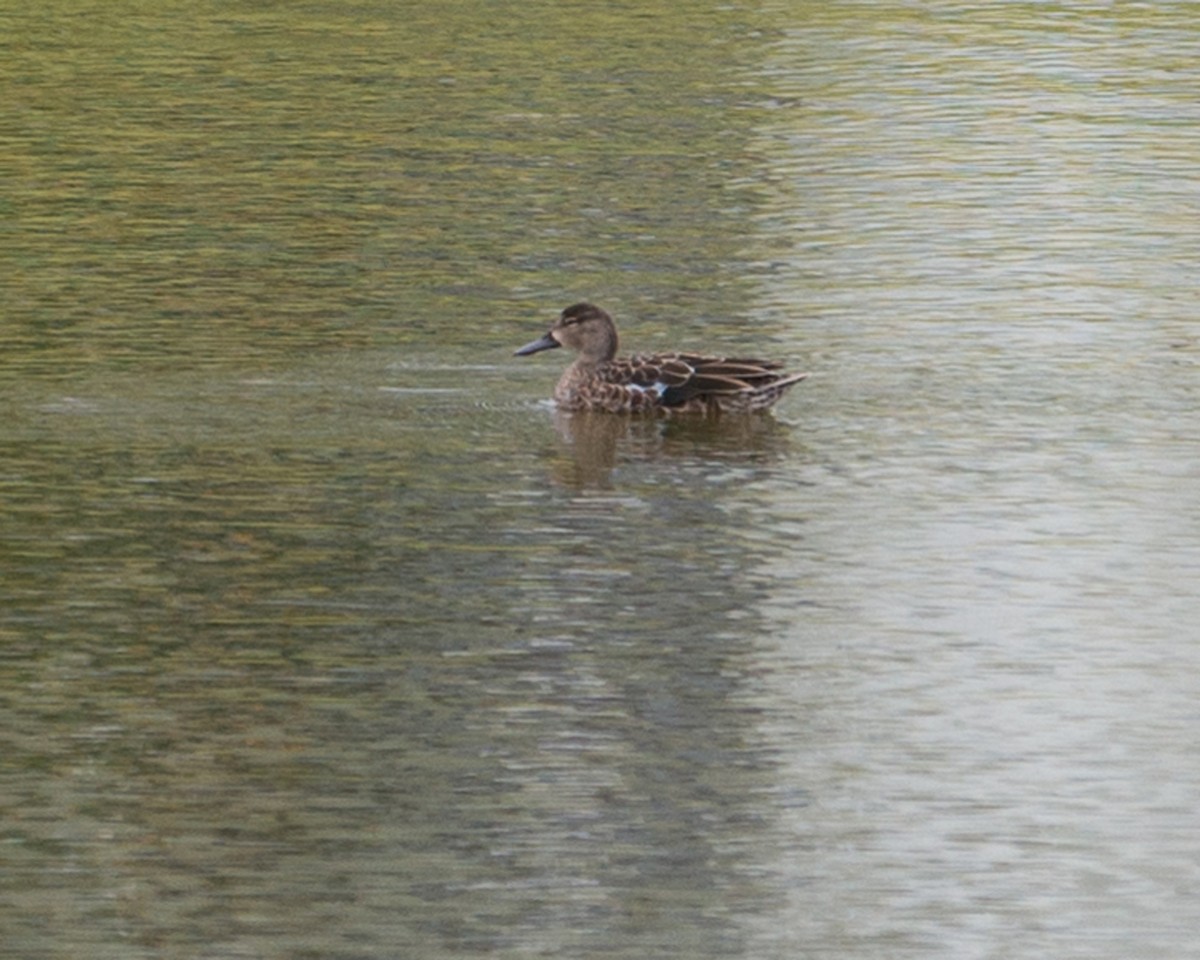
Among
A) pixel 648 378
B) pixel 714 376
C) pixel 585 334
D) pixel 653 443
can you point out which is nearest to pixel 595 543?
pixel 653 443

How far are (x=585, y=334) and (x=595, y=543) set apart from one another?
2822mm

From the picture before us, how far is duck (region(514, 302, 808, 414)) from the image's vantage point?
1280 cm

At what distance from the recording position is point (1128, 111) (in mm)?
21641

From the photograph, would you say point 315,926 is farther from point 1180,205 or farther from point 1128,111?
point 1128,111

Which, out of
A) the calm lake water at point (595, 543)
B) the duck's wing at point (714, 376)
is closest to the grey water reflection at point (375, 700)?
the calm lake water at point (595, 543)

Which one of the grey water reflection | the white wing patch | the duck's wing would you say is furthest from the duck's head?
the grey water reflection

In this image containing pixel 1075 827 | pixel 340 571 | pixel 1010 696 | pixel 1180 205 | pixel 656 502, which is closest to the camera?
pixel 1075 827

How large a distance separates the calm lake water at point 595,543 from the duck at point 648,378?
12cm

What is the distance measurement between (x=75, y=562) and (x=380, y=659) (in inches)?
64.2

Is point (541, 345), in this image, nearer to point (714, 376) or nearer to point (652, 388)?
point (652, 388)

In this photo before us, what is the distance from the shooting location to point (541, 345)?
13.6 meters

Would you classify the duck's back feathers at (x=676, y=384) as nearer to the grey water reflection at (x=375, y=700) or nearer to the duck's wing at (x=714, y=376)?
the duck's wing at (x=714, y=376)

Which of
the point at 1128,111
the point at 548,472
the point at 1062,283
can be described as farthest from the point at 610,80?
the point at 548,472

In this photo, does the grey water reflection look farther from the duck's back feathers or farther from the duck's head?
the duck's head
